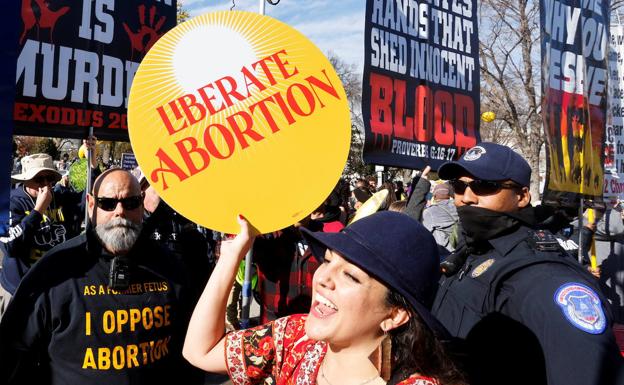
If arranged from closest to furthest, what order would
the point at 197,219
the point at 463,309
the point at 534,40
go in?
1. the point at 197,219
2. the point at 463,309
3. the point at 534,40

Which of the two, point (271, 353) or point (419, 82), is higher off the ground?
point (419, 82)

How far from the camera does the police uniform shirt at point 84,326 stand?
255 cm

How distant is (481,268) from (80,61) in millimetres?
3132

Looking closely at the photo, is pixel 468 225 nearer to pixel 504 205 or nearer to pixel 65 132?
pixel 504 205

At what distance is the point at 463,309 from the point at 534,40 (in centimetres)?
2304

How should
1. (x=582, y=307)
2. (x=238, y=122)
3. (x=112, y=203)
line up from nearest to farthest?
(x=582, y=307), (x=238, y=122), (x=112, y=203)

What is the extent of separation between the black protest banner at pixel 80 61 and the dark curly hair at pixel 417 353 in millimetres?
3054

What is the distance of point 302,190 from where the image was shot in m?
2.05

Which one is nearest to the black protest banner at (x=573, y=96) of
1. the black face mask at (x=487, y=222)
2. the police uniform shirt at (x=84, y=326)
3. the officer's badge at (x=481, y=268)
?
the black face mask at (x=487, y=222)

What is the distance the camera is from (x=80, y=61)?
13.2ft

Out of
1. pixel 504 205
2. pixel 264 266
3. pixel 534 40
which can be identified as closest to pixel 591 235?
pixel 264 266

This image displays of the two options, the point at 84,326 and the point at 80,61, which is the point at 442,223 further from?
the point at 84,326

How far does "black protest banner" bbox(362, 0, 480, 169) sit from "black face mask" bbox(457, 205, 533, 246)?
244 cm

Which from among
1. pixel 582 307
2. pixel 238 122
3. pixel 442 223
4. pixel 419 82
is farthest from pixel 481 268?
pixel 442 223
